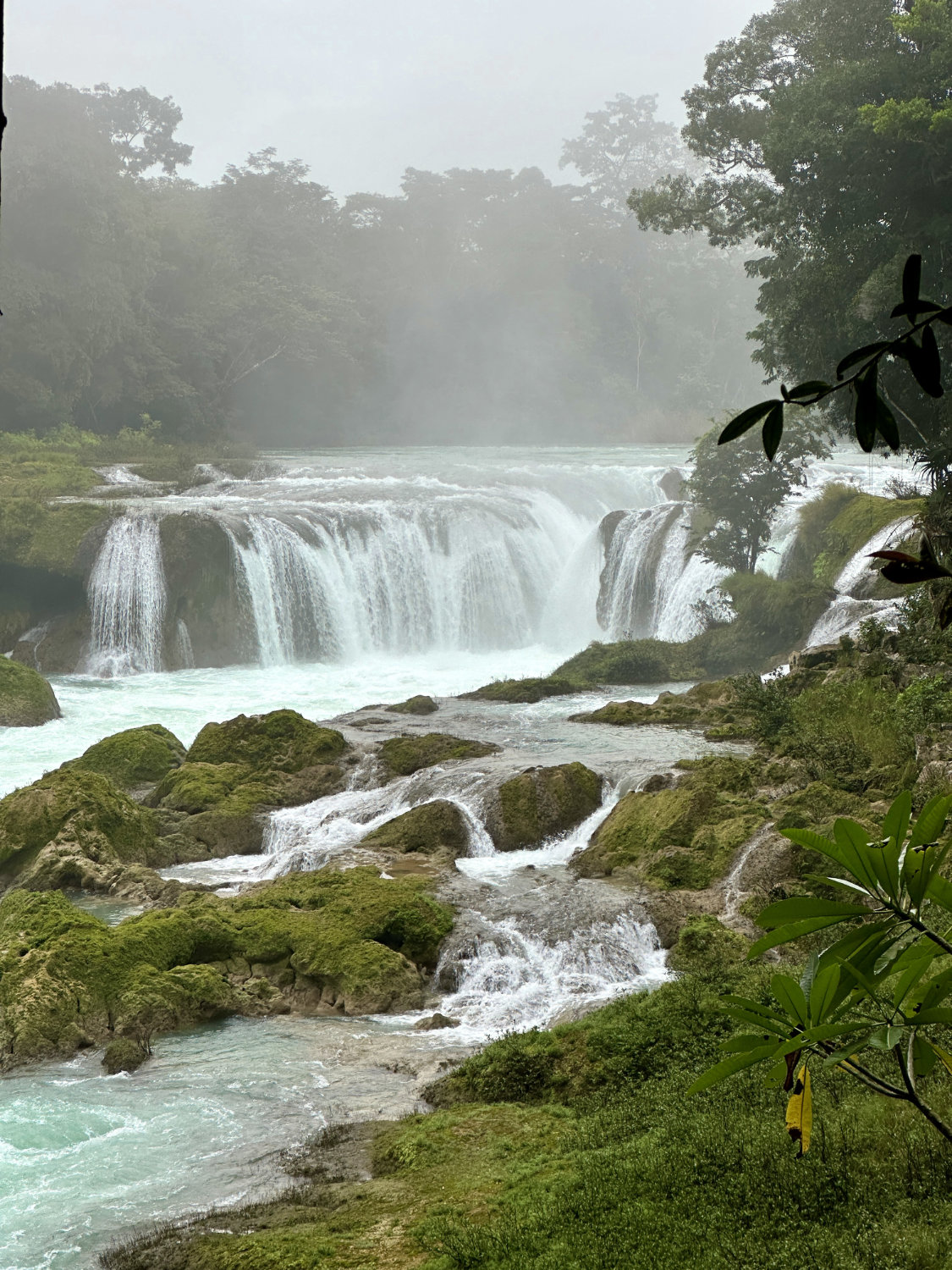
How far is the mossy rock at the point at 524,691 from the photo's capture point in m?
18.5

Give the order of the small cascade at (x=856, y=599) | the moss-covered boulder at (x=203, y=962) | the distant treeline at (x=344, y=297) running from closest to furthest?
the moss-covered boulder at (x=203, y=962) < the small cascade at (x=856, y=599) < the distant treeline at (x=344, y=297)

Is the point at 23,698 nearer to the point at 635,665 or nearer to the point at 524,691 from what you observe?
the point at 524,691

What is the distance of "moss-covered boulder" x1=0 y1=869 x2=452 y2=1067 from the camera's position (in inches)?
294

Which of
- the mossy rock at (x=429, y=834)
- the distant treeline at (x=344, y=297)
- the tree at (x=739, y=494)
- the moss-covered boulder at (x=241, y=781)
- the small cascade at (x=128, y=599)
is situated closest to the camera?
the mossy rock at (x=429, y=834)

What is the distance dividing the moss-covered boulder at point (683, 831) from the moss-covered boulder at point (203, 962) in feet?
6.23

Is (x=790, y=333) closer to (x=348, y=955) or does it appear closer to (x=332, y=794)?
(x=332, y=794)

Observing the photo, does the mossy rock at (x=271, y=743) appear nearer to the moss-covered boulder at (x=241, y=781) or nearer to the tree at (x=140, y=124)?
the moss-covered boulder at (x=241, y=781)

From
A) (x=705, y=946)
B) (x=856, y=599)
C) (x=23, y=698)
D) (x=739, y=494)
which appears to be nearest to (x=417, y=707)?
(x=23, y=698)

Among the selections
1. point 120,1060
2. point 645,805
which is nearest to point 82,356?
point 645,805

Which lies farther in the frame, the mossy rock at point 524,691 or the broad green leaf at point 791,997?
the mossy rock at point 524,691

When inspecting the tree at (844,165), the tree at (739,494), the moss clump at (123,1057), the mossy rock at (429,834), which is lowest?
the moss clump at (123,1057)

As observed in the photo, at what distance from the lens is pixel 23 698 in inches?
692

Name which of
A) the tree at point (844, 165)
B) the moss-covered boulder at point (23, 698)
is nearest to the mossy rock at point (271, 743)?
the moss-covered boulder at point (23, 698)

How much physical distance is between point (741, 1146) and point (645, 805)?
6.85 meters
